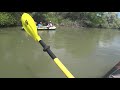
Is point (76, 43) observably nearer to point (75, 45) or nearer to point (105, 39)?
point (75, 45)

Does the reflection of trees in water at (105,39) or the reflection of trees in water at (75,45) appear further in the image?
the reflection of trees in water at (105,39)

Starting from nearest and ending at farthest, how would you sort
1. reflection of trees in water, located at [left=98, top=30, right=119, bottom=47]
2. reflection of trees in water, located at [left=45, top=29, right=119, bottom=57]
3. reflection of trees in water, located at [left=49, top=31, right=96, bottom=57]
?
reflection of trees in water, located at [left=49, top=31, right=96, bottom=57] → reflection of trees in water, located at [left=45, top=29, right=119, bottom=57] → reflection of trees in water, located at [left=98, top=30, right=119, bottom=47]

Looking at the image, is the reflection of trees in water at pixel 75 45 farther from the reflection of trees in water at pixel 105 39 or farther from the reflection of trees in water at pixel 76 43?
the reflection of trees in water at pixel 105 39

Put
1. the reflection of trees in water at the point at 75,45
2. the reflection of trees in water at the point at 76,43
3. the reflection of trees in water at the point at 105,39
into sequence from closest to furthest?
the reflection of trees in water at the point at 75,45, the reflection of trees in water at the point at 76,43, the reflection of trees in water at the point at 105,39

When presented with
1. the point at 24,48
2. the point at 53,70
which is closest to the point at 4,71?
the point at 53,70

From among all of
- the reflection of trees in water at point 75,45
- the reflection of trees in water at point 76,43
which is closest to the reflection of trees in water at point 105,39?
the reflection of trees in water at point 76,43

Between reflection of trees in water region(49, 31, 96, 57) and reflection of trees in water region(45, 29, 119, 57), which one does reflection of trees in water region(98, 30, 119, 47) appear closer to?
reflection of trees in water region(45, 29, 119, 57)

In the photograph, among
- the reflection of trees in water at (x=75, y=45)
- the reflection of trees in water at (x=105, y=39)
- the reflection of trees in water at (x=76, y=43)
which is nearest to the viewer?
the reflection of trees in water at (x=75, y=45)

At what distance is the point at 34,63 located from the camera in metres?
4.25

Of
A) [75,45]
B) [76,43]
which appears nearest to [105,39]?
[76,43]

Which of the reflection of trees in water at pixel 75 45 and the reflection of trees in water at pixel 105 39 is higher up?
the reflection of trees in water at pixel 75 45

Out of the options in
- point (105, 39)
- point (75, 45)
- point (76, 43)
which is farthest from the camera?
point (105, 39)

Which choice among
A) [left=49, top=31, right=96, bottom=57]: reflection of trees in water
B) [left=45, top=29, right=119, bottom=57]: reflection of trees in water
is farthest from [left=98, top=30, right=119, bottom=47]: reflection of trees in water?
[left=49, top=31, right=96, bottom=57]: reflection of trees in water
